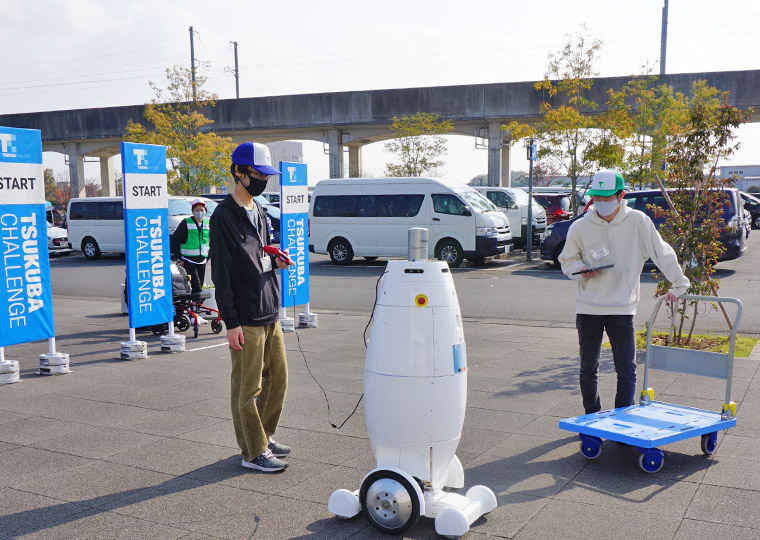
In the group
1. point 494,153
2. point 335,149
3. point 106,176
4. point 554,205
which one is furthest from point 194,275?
point 106,176

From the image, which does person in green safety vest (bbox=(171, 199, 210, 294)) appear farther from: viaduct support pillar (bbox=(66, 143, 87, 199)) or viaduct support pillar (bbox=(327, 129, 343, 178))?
viaduct support pillar (bbox=(66, 143, 87, 199))

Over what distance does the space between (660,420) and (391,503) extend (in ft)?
7.11

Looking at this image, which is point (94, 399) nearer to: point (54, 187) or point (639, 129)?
point (639, 129)

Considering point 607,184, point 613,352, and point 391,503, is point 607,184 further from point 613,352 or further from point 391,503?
point 391,503

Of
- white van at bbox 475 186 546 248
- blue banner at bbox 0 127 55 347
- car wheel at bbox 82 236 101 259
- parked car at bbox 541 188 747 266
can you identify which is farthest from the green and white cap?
car wheel at bbox 82 236 101 259

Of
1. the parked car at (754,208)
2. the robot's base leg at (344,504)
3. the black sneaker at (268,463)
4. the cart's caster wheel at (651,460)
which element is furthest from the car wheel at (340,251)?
the parked car at (754,208)

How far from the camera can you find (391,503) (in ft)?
11.6

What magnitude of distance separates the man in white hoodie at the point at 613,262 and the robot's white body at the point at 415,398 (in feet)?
5.29

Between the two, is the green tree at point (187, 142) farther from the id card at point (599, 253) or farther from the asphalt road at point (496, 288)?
the id card at point (599, 253)

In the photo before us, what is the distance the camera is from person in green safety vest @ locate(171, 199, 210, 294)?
416 inches

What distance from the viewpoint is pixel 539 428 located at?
17.4 feet

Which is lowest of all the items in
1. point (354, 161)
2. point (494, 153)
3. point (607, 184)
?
point (607, 184)

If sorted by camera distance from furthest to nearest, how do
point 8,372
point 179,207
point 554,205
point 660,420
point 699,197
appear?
point 554,205, point 179,207, point 699,197, point 8,372, point 660,420

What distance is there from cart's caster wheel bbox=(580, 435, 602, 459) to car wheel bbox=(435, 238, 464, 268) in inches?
548
